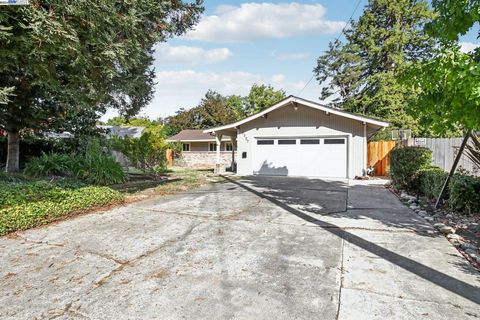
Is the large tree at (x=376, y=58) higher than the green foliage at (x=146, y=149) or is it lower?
higher

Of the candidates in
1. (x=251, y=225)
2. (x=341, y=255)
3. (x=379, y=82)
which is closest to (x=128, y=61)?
(x=251, y=225)

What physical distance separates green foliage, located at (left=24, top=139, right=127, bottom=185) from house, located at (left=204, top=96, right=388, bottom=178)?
255 inches

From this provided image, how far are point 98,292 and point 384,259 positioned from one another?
10.7ft

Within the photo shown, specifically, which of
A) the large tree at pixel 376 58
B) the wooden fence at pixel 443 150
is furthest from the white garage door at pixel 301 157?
the large tree at pixel 376 58

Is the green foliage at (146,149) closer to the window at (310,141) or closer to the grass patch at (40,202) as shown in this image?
the grass patch at (40,202)

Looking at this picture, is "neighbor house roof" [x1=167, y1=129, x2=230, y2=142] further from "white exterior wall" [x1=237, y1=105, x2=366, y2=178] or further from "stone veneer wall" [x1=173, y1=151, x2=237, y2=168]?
"white exterior wall" [x1=237, y1=105, x2=366, y2=178]

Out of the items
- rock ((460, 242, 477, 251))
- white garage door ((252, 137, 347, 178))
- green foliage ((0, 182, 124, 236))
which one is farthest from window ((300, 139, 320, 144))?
rock ((460, 242, 477, 251))

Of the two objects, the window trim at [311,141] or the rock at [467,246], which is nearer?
the rock at [467,246]

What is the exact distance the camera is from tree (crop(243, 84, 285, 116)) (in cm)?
3594

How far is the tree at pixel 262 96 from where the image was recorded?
118 ft

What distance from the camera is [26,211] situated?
4945 millimetres

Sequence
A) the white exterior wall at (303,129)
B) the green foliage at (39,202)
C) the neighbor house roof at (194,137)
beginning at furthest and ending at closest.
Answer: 1. the neighbor house roof at (194,137)
2. the white exterior wall at (303,129)
3. the green foliage at (39,202)

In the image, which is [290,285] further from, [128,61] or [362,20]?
[362,20]

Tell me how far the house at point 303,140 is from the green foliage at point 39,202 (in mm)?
9047
